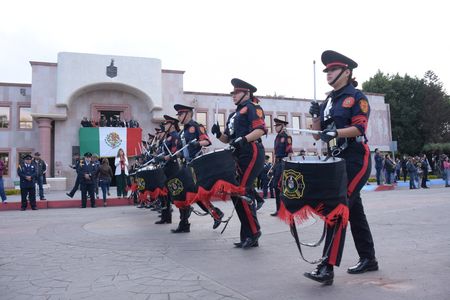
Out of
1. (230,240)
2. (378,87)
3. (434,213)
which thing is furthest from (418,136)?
(230,240)

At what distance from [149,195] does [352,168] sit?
5.31 m

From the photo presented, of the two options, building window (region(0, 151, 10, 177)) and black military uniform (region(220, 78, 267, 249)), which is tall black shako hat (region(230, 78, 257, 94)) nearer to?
black military uniform (region(220, 78, 267, 249))

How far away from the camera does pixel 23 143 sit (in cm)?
3183

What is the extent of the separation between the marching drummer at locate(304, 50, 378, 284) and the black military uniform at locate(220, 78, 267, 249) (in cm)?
142

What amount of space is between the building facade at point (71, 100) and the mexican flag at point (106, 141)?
1.33 m

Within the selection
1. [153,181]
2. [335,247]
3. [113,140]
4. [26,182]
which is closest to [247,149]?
[335,247]

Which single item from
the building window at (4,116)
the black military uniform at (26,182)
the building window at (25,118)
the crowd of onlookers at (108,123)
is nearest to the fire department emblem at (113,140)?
the crowd of onlookers at (108,123)

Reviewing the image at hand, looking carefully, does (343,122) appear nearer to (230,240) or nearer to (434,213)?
(230,240)

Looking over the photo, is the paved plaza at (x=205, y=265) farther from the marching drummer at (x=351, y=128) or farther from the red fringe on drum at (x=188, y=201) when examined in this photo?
the red fringe on drum at (x=188, y=201)

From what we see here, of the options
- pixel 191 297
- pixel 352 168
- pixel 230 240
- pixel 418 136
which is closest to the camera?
pixel 191 297

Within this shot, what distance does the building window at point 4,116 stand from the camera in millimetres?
31656

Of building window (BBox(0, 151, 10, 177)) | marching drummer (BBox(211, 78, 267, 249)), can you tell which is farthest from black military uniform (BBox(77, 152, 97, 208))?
building window (BBox(0, 151, 10, 177))

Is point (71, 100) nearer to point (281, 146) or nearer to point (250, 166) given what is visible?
point (281, 146)

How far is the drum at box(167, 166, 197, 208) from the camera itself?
21.9 feet
